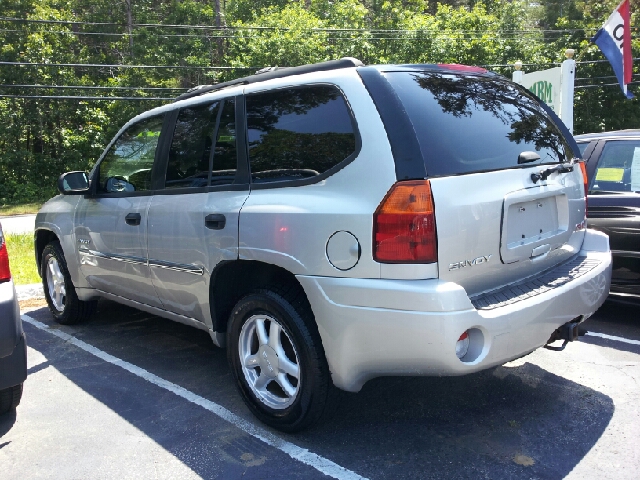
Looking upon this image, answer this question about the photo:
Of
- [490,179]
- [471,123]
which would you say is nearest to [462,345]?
[490,179]

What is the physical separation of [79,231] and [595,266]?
4.03m

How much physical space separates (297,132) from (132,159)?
1984 mm

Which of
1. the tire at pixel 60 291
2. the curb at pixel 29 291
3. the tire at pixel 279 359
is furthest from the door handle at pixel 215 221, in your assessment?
the curb at pixel 29 291

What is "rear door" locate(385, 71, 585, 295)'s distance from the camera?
277cm

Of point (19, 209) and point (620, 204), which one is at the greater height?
point (620, 204)

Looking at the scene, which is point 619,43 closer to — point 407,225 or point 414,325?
point 407,225

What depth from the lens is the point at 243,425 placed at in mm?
3459

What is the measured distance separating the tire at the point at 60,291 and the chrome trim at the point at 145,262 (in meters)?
0.57

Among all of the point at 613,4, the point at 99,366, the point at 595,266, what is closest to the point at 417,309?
the point at 595,266

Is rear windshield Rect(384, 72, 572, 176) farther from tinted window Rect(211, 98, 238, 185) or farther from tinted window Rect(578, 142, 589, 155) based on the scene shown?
tinted window Rect(578, 142, 589, 155)

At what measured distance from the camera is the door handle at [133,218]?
4285mm

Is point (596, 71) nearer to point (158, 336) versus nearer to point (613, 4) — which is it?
point (613, 4)

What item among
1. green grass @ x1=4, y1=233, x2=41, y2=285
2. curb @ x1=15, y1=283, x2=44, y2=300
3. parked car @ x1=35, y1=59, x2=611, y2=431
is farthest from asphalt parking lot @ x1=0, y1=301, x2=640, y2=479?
green grass @ x1=4, y1=233, x2=41, y2=285

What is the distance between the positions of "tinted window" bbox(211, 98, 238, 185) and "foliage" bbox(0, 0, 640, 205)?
26.0 metres
